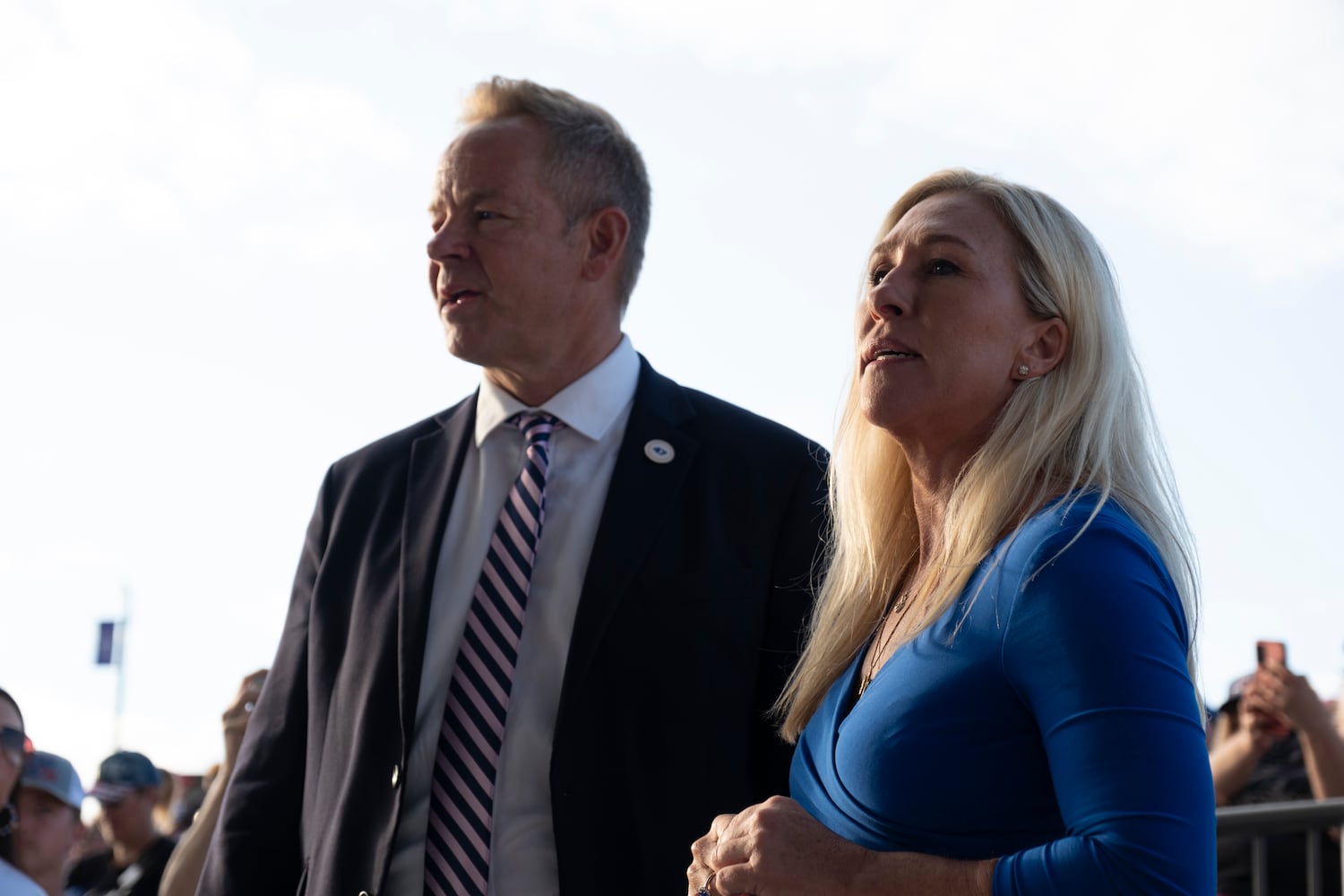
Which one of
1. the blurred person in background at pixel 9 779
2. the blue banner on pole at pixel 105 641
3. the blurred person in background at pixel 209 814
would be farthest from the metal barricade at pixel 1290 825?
the blue banner on pole at pixel 105 641

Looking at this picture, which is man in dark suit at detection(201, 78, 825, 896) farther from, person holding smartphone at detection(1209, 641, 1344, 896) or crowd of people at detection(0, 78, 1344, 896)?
person holding smartphone at detection(1209, 641, 1344, 896)

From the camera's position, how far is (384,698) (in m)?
2.89

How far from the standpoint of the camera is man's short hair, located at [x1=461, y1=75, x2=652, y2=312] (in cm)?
340

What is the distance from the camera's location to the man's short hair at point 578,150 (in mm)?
3400

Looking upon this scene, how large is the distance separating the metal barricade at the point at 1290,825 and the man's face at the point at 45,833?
11.5ft

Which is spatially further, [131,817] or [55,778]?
[131,817]

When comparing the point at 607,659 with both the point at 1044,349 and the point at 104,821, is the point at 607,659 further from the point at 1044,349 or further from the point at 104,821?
the point at 104,821

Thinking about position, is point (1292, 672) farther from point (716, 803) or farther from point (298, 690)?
point (298, 690)

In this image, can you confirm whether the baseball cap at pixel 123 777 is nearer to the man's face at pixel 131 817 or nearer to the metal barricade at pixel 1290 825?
the man's face at pixel 131 817

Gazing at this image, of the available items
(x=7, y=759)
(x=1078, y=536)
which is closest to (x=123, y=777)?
(x=7, y=759)

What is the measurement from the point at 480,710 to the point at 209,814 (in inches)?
55.4

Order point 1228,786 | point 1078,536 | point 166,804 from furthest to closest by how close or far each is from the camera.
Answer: point 166,804 → point 1228,786 → point 1078,536

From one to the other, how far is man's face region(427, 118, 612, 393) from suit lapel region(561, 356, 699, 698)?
241 mm

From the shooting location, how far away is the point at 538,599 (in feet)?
9.62
